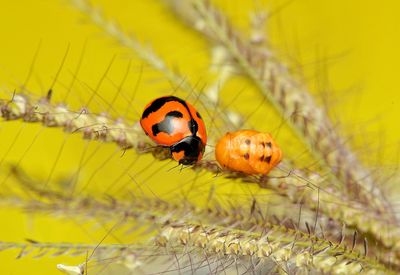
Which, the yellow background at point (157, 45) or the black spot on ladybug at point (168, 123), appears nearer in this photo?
the black spot on ladybug at point (168, 123)

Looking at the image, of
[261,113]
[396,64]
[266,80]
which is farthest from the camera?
[396,64]

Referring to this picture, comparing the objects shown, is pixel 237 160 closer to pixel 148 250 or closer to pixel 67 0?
pixel 148 250

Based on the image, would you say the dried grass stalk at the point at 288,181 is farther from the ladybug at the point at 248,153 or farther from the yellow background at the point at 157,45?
the yellow background at the point at 157,45

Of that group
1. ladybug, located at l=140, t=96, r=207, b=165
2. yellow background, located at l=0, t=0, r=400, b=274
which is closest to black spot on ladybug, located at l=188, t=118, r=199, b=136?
ladybug, located at l=140, t=96, r=207, b=165

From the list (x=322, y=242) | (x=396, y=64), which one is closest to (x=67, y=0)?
(x=322, y=242)

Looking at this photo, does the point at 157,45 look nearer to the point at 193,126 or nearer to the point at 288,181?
the point at 193,126

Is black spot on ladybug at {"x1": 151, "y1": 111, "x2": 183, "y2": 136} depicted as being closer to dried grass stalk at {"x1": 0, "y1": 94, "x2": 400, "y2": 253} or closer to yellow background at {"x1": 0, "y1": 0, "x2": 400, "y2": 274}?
dried grass stalk at {"x1": 0, "y1": 94, "x2": 400, "y2": 253}

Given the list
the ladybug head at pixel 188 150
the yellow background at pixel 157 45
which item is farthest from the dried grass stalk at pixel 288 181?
the yellow background at pixel 157 45
